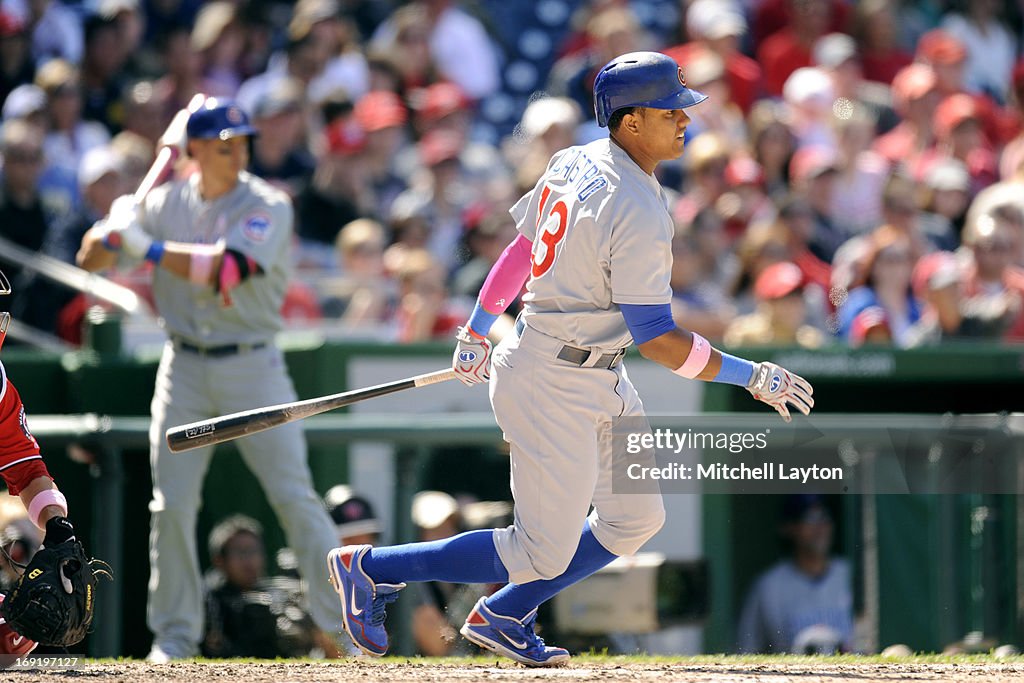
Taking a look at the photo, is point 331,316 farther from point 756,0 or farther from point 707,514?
point 756,0

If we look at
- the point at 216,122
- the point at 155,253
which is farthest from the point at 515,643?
the point at 216,122

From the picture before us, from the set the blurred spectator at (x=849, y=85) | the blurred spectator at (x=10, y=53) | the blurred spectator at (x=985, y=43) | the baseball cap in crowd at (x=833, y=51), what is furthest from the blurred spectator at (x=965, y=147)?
the blurred spectator at (x=10, y=53)

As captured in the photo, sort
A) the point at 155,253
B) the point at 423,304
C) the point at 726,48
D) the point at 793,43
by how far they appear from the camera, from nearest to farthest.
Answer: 1. the point at 155,253
2. the point at 423,304
3. the point at 726,48
4. the point at 793,43

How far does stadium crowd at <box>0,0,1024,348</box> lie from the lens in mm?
8344

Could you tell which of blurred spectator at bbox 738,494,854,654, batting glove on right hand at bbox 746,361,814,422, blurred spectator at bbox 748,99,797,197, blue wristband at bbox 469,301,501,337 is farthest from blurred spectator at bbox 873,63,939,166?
batting glove on right hand at bbox 746,361,814,422

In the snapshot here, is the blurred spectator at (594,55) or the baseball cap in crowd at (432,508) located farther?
the blurred spectator at (594,55)

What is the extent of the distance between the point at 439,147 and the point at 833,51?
9.63 feet

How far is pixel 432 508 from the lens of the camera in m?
6.77

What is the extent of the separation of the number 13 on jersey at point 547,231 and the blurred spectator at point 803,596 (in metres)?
2.39

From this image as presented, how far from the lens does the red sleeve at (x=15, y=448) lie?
465 centimetres

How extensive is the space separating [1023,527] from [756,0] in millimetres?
5532

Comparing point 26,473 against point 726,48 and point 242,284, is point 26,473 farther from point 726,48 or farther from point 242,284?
point 726,48

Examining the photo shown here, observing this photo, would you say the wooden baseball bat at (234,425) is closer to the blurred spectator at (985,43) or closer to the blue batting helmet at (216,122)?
the blue batting helmet at (216,122)

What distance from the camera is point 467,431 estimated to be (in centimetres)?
678
